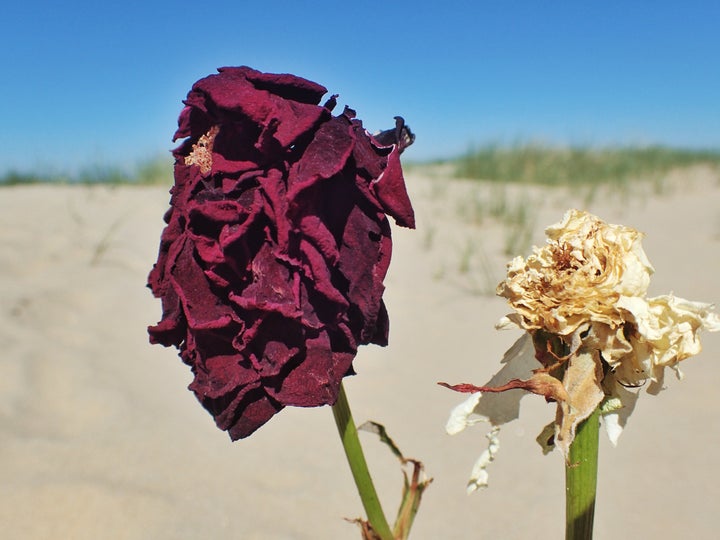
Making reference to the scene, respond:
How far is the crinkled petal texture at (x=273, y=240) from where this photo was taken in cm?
62

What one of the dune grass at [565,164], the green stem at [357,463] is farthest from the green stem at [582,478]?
the dune grass at [565,164]

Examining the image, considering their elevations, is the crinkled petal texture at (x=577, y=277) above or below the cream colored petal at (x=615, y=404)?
above

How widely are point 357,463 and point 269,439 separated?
4.78ft

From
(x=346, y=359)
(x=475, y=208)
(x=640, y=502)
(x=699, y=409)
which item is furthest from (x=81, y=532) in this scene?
(x=475, y=208)

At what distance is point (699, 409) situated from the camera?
7.55 feet

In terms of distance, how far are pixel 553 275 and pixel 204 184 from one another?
0.41 meters

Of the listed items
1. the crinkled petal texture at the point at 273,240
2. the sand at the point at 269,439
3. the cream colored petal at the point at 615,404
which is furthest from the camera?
the sand at the point at 269,439

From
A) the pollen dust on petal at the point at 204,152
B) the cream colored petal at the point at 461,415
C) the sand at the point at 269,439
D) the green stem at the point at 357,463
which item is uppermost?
the pollen dust on petal at the point at 204,152

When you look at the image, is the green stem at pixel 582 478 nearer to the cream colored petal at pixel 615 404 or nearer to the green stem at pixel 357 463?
the cream colored petal at pixel 615 404

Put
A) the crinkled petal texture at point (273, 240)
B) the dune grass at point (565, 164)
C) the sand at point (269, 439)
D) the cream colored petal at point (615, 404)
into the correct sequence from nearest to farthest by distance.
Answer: the crinkled petal texture at point (273, 240)
the cream colored petal at point (615, 404)
the sand at point (269, 439)
the dune grass at point (565, 164)

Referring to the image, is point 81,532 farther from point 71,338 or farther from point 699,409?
point 699,409

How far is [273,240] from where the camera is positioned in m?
0.62

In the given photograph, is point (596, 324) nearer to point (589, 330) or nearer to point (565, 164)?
point (589, 330)

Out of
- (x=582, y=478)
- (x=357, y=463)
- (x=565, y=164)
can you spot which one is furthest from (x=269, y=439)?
(x=565, y=164)
